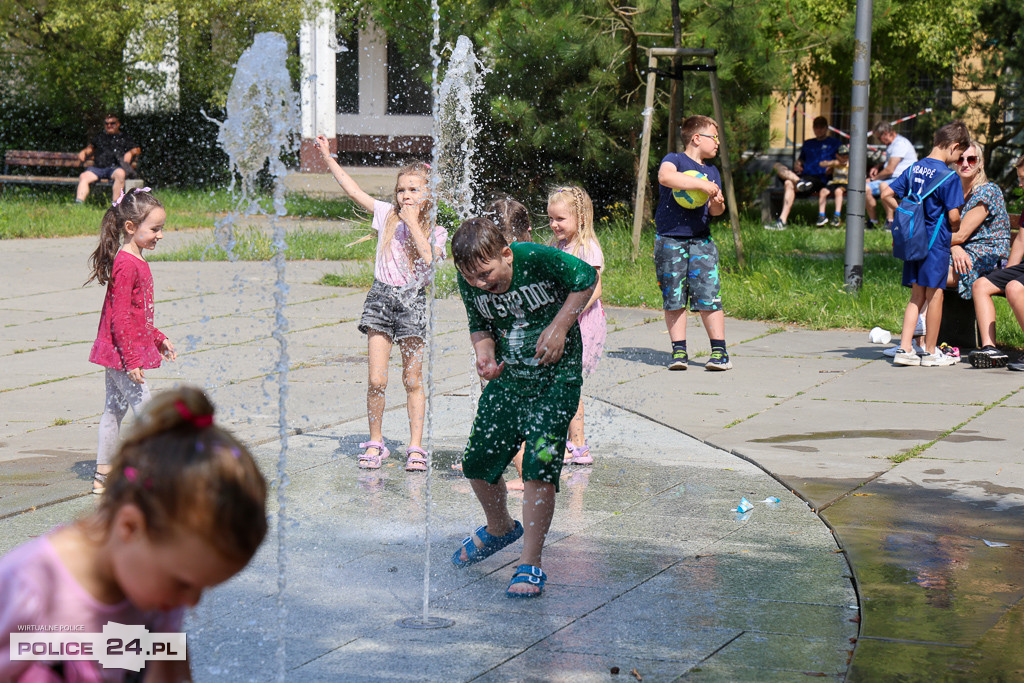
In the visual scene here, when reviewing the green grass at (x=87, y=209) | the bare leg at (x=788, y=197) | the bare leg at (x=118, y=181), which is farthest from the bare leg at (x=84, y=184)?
the bare leg at (x=788, y=197)

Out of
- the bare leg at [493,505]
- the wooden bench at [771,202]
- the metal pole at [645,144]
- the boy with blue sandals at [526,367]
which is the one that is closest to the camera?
the boy with blue sandals at [526,367]

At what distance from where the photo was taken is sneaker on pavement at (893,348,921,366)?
28.5 feet

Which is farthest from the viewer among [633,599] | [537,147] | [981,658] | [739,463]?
[537,147]

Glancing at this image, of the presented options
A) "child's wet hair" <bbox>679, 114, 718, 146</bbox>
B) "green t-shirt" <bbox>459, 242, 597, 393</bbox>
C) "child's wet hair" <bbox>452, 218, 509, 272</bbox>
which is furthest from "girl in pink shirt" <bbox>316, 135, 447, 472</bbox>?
"child's wet hair" <bbox>679, 114, 718, 146</bbox>

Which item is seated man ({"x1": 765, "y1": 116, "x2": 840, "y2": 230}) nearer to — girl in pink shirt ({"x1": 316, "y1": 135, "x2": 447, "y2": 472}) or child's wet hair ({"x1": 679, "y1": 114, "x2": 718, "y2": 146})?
child's wet hair ({"x1": 679, "y1": 114, "x2": 718, "y2": 146})

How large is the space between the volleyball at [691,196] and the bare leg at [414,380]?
3.18 meters

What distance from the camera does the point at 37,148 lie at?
23562mm

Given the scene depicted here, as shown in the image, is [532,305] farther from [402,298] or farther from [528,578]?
[402,298]

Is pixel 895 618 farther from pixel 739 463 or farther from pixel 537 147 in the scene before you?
pixel 537 147

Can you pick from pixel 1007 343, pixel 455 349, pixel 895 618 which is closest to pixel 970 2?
pixel 1007 343

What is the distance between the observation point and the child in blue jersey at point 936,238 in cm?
870

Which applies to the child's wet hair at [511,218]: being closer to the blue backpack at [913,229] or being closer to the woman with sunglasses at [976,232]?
the blue backpack at [913,229]

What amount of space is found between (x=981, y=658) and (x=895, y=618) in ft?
1.23

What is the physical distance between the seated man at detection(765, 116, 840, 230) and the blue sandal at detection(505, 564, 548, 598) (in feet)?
45.8
